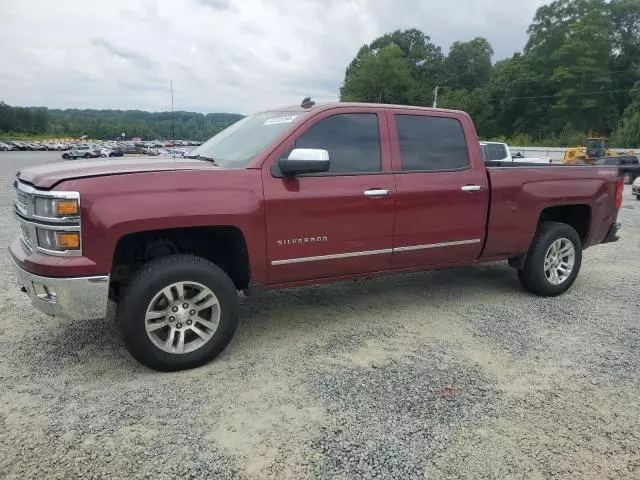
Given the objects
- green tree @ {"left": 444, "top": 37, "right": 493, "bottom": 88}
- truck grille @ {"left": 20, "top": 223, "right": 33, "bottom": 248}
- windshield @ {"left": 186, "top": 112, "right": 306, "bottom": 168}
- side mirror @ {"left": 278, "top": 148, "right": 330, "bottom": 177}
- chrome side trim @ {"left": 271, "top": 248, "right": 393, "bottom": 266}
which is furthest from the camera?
green tree @ {"left": 444, "top": 37, "right": 493, "bottom": 88}

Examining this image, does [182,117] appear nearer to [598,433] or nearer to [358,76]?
[358,76]

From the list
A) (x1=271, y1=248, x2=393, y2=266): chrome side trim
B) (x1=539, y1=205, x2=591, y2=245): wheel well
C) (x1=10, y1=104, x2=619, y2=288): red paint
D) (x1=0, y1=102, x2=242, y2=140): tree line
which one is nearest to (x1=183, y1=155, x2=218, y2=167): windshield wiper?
(x1=10, y1=104, x2=619, y2=288): red paint

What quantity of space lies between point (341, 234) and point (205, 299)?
1.18 meters

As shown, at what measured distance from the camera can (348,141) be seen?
4.17 metres

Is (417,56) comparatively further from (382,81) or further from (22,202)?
(22,202)

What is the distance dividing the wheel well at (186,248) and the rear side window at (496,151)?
40.3 feet

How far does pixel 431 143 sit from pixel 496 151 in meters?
11.7

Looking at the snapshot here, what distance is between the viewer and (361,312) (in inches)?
189

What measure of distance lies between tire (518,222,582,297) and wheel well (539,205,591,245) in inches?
8.2

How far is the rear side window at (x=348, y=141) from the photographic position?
4.05m

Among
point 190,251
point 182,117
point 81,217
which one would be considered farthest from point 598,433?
point 182,117

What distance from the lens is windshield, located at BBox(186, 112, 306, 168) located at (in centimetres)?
400

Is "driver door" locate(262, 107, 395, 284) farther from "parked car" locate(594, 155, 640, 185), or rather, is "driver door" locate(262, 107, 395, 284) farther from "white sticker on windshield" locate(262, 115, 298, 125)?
"parked car" locate(594, 155, 640, 185)

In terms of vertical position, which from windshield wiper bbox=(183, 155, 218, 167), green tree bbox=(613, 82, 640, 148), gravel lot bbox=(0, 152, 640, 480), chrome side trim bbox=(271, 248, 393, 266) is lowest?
gravel lot bbox=(0, 152, 640, 480)
